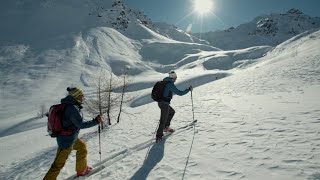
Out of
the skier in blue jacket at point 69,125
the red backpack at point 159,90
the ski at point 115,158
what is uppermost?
the red backpack at point 159,90

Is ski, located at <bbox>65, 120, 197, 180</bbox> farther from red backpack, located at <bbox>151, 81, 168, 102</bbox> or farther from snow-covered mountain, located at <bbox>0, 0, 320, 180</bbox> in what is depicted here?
red backpack, located at <bbox>151, 81, 168, 102</bbox>

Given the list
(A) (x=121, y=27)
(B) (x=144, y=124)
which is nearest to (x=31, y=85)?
(B) (x=144, y=124)

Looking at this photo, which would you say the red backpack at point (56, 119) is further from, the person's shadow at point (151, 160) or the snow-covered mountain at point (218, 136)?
the person's shadow at point (151, 160)

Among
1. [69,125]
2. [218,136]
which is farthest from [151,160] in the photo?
[69,125]

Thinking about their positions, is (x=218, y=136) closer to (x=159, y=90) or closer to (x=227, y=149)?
(x=227, y=149)

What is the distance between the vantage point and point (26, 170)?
11.3m

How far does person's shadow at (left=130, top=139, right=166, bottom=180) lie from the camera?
7869 mm

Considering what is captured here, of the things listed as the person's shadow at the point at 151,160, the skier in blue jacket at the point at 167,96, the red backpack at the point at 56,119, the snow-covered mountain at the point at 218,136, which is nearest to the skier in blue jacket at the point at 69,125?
the red backpack at the point at 56,119

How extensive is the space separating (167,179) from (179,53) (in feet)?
502

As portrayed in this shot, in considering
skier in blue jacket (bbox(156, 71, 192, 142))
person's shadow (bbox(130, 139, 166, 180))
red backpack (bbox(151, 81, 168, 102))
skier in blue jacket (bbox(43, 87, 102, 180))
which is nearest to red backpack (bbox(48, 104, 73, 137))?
skier in blue jacket (bbox(43, 87, 102, 180))

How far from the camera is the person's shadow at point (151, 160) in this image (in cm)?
787

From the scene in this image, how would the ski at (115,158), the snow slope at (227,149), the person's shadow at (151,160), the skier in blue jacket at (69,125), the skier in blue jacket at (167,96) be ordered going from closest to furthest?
1. the snow slope at (227,149)
2. the skier in blue jacket at (69,125)
3. the person's shadow at (151,160)
4. the ski at (115,158)
5. the skier in blue jacket at (167,96)

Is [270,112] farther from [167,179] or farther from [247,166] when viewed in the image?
[167,179]

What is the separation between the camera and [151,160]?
890cm
